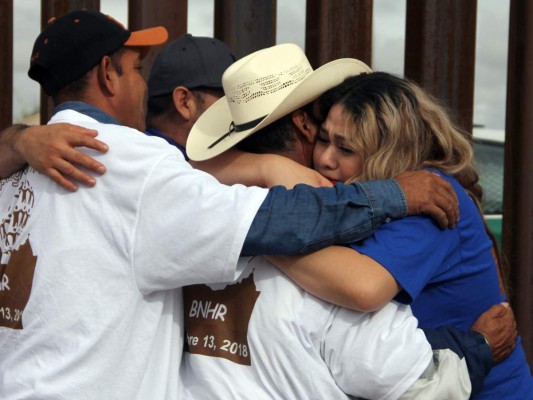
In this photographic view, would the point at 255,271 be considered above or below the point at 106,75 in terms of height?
below

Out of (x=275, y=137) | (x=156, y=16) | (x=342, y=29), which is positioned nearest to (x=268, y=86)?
(x=275, y=137)

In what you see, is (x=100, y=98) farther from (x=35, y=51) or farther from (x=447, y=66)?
(x=447, y=66)

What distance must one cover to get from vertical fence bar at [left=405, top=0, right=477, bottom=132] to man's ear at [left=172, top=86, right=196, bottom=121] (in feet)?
3.97

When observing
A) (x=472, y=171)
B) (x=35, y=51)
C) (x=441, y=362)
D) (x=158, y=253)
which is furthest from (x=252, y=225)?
(x=35, y=51)

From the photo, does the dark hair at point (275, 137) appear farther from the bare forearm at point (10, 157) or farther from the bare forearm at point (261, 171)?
the bare forearm at point (10, 157)

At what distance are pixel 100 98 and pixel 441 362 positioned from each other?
116cm

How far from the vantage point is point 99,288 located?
2039mm

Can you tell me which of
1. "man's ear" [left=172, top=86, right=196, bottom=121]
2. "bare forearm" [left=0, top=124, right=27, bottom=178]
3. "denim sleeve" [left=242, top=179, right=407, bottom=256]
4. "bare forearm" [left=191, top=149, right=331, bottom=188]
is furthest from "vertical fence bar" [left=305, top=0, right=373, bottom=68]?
"denim sleeve" [left=242, top=179, right=407, bottom=256]

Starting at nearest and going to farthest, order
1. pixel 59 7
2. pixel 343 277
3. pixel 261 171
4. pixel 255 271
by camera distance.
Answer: pixel 343 277 → pixel 255 271 → pixel 261 171 → pixel 59 7

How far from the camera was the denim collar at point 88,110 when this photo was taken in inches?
91.0

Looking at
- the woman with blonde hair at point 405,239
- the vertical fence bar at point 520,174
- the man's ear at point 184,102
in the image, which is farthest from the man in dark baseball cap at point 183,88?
the vertical fence bar at point 520,174

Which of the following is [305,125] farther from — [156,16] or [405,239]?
[156,16]

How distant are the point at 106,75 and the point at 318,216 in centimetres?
84

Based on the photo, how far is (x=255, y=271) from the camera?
207cm
